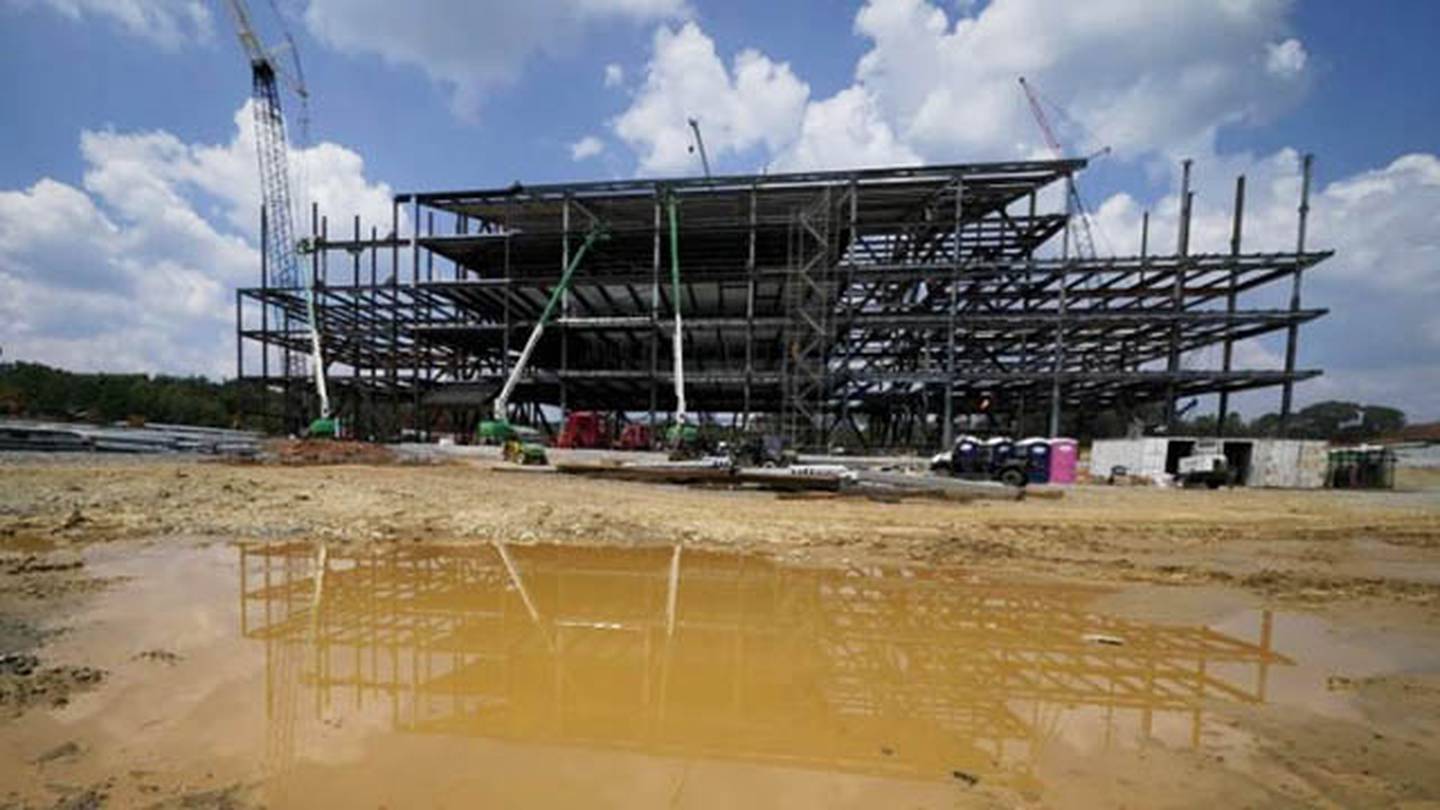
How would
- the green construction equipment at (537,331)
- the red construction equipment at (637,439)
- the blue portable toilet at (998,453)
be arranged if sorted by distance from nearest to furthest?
the blue portable toilet at (998,453) → the green construction equipment at (537,331) → the red construction equipment at (637,439)

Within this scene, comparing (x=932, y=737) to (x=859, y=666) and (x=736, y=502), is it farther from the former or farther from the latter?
(x=736, y=502)

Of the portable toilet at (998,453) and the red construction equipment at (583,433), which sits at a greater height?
the portable toilet at (998,453)

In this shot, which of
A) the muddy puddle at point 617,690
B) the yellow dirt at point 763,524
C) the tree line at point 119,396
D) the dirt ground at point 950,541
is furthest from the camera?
the tree line at point 119,396

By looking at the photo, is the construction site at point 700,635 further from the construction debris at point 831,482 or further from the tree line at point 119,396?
the tree line at point 119,396

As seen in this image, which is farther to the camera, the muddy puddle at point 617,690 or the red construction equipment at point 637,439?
the red construction equipment at point 637,439

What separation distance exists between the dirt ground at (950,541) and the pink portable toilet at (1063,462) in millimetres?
5701

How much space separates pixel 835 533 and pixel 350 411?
51.2 m

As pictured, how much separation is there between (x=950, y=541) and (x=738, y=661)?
21.9ft

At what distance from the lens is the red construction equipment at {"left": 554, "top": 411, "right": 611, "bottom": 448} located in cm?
3766

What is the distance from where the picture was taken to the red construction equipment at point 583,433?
37.7 m

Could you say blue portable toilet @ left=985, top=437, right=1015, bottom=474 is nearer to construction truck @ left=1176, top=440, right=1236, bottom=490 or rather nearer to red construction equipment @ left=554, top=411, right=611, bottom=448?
construction truck @ left=1176, top=440, right=1236, bottom=490

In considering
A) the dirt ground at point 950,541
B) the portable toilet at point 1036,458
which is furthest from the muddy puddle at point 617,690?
the portable toilet at point 1036,458

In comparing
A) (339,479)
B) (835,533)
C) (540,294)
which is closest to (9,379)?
(540,294)

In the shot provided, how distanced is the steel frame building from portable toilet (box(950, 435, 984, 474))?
11.8m
